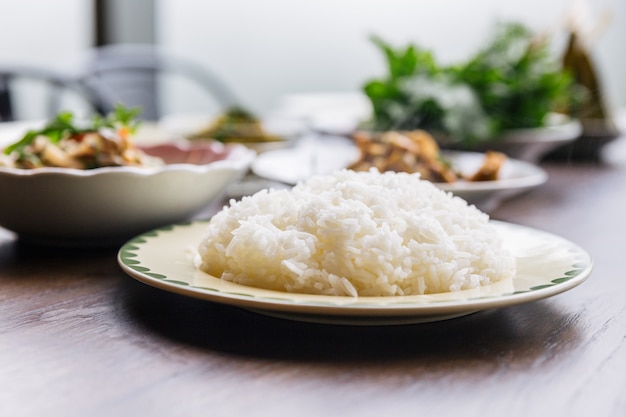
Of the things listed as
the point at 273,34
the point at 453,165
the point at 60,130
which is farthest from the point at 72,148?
the point at 273,34

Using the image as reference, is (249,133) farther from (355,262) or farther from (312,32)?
(312,32)

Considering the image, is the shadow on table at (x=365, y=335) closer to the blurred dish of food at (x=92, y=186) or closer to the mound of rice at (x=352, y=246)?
the mound of rice at (x=352, y=246)

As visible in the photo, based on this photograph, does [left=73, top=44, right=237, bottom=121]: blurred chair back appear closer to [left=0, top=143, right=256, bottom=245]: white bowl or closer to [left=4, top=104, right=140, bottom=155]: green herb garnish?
[left=4, top=104, right=140, bottom=155]: green herb garnish

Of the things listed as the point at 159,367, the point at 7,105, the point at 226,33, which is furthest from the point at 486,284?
the point at 226,33

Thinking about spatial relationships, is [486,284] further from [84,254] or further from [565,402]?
[84,254]

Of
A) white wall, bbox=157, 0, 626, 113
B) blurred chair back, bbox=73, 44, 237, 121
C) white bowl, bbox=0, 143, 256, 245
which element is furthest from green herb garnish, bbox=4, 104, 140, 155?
white wall, bbox=157, 0, 626, 113

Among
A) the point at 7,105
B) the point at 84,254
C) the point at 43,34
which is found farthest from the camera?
the point at 43,34
